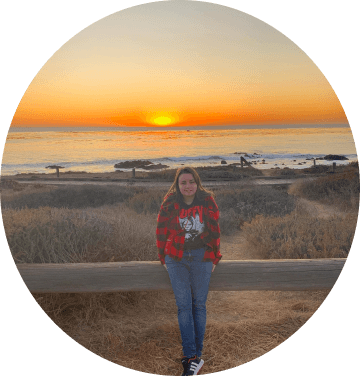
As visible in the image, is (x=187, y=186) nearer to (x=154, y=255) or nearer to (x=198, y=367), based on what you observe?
(x=154, y=255)

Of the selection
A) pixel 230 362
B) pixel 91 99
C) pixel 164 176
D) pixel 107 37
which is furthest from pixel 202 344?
pixel 107 37

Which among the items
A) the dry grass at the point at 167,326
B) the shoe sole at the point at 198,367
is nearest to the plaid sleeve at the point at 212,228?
the dry grass at the point at 167,326

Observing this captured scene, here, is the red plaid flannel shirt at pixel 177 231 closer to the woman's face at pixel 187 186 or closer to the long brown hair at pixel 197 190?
the long brown hair at pixel 197 190

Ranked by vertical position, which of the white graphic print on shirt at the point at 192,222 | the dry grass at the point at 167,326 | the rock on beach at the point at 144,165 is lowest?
the dry grass at the point at 167,326

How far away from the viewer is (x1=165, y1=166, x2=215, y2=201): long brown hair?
6430 millimetres

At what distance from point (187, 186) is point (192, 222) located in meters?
0.45

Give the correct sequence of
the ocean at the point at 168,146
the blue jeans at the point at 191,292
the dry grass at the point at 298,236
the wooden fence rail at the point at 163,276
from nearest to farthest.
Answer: the blue jeans at the point at 191,292 < the wooden fence rail at the point at 163,276 < the ocean at the point at 168,146 < the dry grass at the point at 298,236

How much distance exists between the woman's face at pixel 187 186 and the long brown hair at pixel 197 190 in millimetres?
40

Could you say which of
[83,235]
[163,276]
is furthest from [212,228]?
[83,235]

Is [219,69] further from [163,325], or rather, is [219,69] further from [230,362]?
[230,362]

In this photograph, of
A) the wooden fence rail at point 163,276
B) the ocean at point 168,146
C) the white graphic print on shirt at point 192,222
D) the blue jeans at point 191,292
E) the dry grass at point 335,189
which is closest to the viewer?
the white graphic print on shirt at point 192,222

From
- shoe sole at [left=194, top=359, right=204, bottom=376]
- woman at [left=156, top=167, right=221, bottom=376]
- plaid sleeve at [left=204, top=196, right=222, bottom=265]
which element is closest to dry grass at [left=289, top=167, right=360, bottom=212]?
plaid sleeve at [left=204, top=196, right=222, bottom=265]

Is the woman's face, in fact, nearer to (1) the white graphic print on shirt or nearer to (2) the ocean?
(1) the white graphic print on shirt

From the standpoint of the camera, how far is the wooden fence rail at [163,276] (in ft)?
22.2
